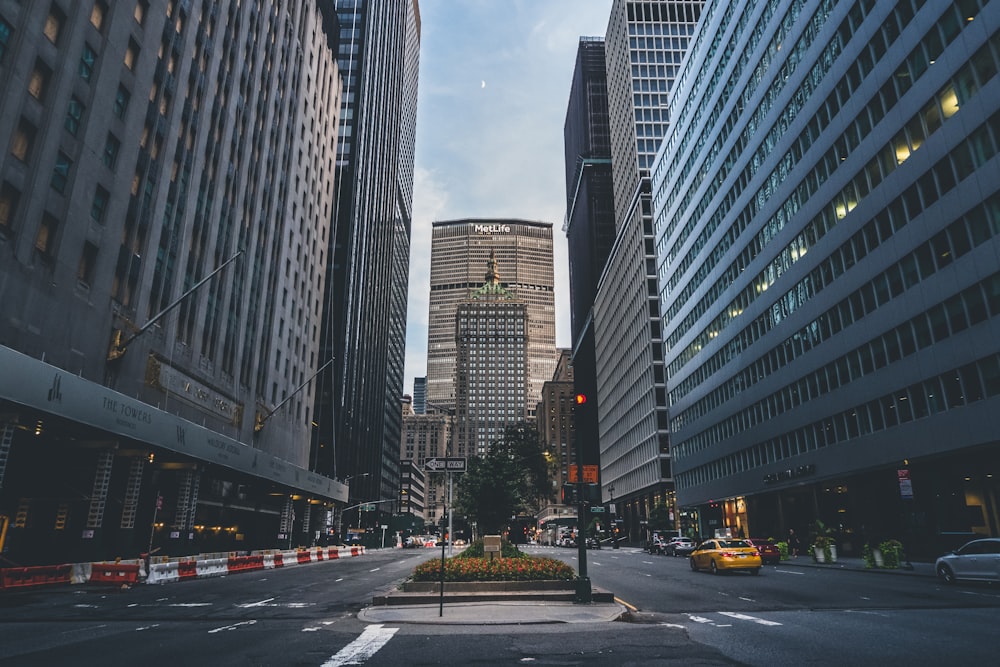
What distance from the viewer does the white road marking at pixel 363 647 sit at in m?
9.05

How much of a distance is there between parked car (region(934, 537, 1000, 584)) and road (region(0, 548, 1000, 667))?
487 millimetres

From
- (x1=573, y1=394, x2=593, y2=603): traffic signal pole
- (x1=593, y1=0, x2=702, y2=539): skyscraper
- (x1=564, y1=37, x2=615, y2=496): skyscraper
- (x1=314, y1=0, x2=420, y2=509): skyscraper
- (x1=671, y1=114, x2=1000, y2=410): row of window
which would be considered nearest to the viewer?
(x1=573, y1=394, x2=593, y2=603): traffic signal pole

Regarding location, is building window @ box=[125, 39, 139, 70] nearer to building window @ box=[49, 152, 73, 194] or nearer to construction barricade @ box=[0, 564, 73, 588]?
building window @ box=[49, 152, 73, 194]

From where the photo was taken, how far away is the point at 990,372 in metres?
28.1

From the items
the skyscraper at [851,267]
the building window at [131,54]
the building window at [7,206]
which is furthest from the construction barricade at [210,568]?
the skyscraper at [851,267]

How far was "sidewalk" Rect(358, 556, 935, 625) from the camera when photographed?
13.1 m

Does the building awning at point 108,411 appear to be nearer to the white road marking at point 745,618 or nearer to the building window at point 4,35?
the building window at point 4,35

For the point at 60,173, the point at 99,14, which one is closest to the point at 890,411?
the point at 60,173

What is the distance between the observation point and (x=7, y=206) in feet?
76.8

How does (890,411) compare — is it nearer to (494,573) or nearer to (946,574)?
(946,574)

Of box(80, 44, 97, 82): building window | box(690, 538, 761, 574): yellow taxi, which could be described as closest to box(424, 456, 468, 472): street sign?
box(690, 538, 761, 574): yellow taxi

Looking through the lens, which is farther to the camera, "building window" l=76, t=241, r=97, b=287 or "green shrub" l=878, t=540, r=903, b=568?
"green shrub" l=878, t=540, r=903, b=568

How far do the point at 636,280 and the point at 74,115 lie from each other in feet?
265

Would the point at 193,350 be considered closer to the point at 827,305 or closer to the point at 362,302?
the point at 827,305
